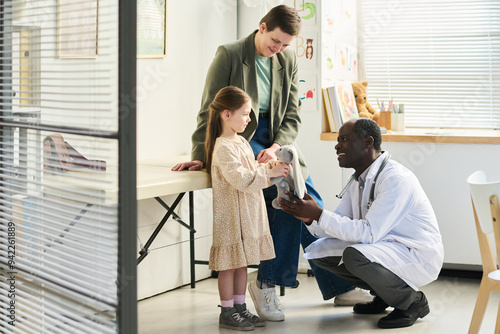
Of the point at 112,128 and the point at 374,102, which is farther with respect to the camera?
the point at 374,102

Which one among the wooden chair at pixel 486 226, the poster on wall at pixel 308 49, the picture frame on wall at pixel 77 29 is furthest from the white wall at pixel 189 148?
the picture frame on wall at pixel 77 29

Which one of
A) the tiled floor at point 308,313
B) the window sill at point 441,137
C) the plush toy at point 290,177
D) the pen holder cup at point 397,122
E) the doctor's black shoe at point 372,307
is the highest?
the pen holder cup at point 397,122

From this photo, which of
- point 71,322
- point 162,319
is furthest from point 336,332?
point 71,322

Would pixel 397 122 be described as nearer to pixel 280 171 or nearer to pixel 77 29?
pixel 280 171

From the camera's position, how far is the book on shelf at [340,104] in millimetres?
3998

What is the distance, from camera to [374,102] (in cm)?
468

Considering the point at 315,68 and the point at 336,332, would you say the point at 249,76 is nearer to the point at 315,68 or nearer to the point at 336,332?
the point at 315,68

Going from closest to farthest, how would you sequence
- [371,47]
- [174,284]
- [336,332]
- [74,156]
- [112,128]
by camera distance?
[112,128] < [74,156] < [336,332] < [174,284] < [371,47]

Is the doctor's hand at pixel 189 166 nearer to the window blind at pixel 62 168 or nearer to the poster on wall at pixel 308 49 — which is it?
the window blind at pixel 62 168

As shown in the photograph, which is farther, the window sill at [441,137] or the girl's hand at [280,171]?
the window sill at [441,137]

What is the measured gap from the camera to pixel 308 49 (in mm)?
4039

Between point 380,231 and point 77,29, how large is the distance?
67.3 inches

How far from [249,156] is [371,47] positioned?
1995 millimetres

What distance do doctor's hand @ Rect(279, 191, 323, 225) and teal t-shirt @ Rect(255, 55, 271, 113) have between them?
0.50 metres
